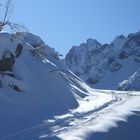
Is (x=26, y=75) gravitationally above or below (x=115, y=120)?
above

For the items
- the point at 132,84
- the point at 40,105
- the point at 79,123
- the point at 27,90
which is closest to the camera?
the point at 79,123

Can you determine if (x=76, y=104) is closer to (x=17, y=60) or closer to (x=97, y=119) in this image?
(x=17, y=60)

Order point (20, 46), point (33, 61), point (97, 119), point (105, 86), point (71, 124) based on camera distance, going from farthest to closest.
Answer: point (105, 86) → point (33, 61) → point (20, 46) → point (97, 119) → point (71, 124)

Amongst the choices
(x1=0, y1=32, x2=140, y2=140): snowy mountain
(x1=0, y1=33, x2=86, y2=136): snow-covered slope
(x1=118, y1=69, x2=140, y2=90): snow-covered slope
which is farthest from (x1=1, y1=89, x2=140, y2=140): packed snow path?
(x1=118, y1=69, x2=140, y2=90): snow-covered slope

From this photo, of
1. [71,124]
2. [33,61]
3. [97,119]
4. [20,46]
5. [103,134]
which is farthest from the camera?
[33,61]

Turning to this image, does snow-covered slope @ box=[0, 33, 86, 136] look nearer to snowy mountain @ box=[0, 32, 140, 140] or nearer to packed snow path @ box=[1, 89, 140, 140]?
snowy mountain @ box=[0, 32, 140, 140]

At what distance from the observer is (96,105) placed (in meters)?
24.7

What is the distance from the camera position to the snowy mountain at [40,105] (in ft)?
54.7

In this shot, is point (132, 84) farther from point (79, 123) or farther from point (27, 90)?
point (79, 123)

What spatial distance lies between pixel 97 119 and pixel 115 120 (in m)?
0.76

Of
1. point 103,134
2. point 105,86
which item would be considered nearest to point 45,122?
point 103,134

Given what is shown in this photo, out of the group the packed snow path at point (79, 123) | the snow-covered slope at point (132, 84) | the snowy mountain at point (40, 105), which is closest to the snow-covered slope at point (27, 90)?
the snowy mountain at point (40, 105)

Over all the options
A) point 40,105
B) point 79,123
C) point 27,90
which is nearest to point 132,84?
point 27,90

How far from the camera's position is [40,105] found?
71.8 ft
